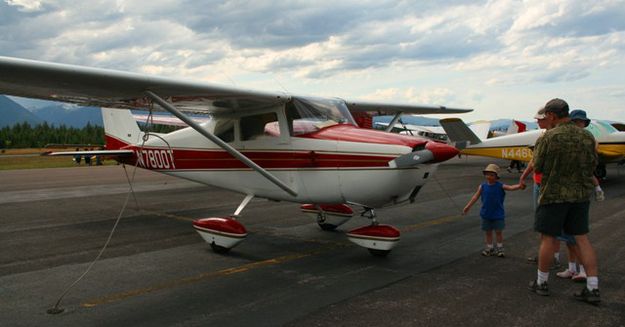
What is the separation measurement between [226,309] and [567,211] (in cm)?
323

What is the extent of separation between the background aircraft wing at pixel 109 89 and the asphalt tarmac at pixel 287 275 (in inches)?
83.7

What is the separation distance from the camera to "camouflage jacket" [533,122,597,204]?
4.20 meters

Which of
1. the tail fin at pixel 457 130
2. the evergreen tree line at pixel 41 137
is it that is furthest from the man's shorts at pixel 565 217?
the evergreen tree line at pixel 41 137

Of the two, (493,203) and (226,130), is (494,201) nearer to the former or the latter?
(493,203)

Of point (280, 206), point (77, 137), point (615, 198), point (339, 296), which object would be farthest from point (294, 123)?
point (77, 137)

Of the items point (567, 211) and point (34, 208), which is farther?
point (34, 208)

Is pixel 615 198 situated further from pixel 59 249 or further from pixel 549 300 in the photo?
pixel 59 249

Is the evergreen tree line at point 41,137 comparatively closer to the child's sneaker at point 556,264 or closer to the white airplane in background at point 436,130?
the white airplane in background at point 436,130

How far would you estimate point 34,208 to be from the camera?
10812 mm

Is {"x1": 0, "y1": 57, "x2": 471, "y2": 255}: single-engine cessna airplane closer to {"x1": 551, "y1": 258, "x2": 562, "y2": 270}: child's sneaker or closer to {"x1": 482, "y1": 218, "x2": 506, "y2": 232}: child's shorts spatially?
{"x1": 482, "y1": 218, "x2": 506, "y2": 232}: child's shorts

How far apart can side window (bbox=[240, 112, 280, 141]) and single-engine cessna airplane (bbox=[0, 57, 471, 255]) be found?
2cm

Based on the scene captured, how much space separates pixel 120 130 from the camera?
1048 centimetres

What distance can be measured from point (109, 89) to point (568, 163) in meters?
5.16

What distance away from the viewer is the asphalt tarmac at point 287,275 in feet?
13.1
